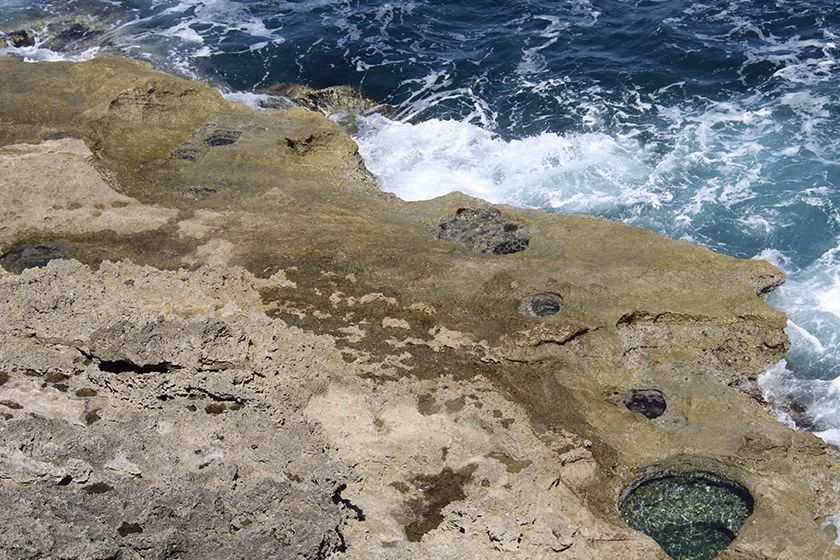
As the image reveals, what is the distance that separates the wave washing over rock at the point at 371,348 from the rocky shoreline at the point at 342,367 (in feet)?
0.18

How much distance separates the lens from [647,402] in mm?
16172

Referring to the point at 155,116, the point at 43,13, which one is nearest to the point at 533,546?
the point at 155,116

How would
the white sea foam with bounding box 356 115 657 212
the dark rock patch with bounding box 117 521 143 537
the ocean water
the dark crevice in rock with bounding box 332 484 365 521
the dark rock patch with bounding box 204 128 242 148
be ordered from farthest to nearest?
1. the white sea foam with bounding box 356 115 657 212
2. the ocean water
3. the dark rock patch with bounding box 204 128 242 148
4. the dark crevice in rock with bounding box 332 484 365 521
5. the dark rock patch with bounding box 117 521 143 537

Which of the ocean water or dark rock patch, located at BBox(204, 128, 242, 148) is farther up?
dark rock patch, located at BBox(204, 128, 242, 148)

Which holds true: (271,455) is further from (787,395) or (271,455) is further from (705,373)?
(787,395)

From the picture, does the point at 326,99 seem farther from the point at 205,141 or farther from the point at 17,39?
the point at 17,39

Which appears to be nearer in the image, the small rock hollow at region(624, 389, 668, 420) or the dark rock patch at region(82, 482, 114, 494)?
the dark rock patch at region(82, 482, 114, 494)

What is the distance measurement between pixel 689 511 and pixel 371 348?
6190 mm

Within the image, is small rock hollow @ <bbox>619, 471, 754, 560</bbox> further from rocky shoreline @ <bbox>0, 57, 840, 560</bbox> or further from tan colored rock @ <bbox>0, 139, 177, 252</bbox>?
tan colored rock @ <bbox>0, 139, 177, 252</bbox>

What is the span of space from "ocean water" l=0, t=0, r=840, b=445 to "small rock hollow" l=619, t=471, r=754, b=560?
4.85 m

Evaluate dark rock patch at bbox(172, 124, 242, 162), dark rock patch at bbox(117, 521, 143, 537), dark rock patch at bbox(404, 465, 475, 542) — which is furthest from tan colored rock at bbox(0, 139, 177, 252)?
dark rock patch at bbox(117, 521, 143, 537)

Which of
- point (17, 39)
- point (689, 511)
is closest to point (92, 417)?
point (689, 511)

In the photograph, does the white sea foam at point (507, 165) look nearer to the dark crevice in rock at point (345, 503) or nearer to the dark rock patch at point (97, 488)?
the dark crevice in rock at point (345, 503)

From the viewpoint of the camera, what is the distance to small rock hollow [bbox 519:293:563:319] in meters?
17.4
